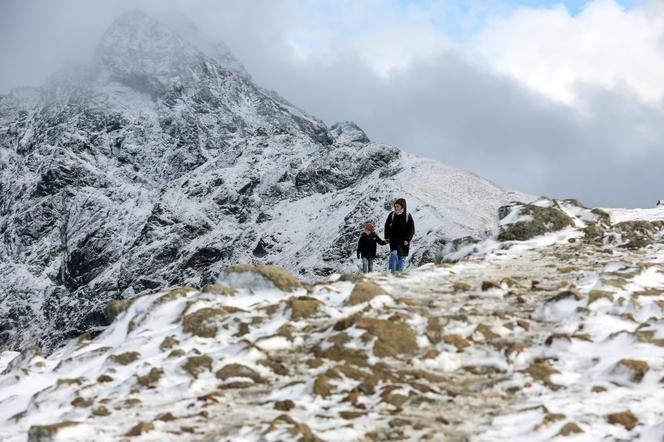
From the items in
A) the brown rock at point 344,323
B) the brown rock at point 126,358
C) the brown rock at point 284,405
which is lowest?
the brown rock at point 284,405

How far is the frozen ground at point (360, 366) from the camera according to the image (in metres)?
9.30

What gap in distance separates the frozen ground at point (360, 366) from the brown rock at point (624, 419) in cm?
2

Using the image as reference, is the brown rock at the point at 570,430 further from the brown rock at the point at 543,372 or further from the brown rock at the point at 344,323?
the brown rock at the point at 344,323

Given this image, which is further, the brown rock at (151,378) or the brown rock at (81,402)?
the brown rock at (151,378)

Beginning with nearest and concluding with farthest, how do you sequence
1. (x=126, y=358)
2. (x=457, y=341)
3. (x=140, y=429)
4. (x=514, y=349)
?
(x=140, y=429) < (x=514, y=349) < (x=457, y=341) < (x=126, y=358)

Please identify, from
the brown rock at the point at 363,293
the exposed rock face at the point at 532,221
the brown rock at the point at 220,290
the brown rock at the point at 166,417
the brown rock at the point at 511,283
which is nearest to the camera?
the brown rock at the point at 166,417

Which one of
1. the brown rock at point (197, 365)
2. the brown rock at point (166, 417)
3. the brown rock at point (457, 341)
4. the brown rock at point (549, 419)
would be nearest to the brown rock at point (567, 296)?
the brown rock at point (457, 341)

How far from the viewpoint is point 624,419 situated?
9.01 metres

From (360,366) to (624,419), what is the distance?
4.09 metres

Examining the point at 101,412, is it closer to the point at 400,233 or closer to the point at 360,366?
the point at 360,366

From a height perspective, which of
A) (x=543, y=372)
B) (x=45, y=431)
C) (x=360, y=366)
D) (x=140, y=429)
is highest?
(x=543, y=372)

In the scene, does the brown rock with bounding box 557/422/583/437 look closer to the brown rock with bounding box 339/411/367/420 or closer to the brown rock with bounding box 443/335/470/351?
the brown rock with bounding box 339/411/367/420

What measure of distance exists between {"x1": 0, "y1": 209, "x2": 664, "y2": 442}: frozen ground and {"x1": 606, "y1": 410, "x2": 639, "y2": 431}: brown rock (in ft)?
0.06

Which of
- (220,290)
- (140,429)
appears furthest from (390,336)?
(220,290)
